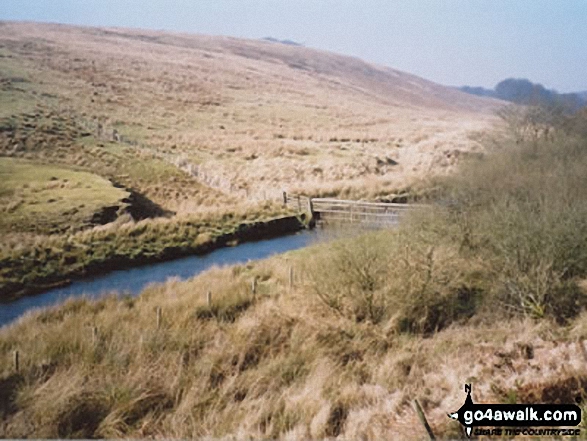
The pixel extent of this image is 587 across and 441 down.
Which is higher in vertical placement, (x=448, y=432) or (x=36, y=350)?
(x=448, y=432)

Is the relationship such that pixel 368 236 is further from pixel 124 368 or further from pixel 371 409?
pixel 124 368

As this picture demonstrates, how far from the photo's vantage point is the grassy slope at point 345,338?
18.5ft

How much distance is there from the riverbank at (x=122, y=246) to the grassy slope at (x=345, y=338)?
2911mm

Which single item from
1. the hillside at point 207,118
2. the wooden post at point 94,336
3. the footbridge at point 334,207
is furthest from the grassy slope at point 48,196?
the footbridge at point 334,207

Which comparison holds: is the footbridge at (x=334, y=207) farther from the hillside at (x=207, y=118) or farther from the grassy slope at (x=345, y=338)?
the grassy slope at (x=345, y=338)

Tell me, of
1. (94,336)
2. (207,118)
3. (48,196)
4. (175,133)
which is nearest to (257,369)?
(94,336)

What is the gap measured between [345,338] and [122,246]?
349 inches

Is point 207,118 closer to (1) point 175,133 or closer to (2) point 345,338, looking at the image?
(1) point 175,133

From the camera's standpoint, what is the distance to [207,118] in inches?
1631

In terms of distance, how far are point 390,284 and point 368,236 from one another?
112 centimetres

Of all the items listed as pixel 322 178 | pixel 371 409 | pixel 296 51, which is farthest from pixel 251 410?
pixel 296 51

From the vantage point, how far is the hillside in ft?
78.0

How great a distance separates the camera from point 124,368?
22.7ft

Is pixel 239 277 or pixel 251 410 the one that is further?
pixel 239 277
